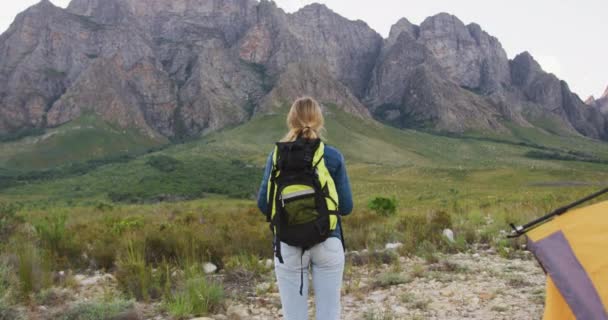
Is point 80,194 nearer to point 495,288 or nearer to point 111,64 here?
point 495,288

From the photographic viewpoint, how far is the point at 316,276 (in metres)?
3.83

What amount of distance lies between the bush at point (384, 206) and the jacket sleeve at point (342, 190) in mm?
9494

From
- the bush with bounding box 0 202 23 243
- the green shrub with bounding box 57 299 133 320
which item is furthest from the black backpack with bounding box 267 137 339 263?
the bush with bounding box 0 202 23 243

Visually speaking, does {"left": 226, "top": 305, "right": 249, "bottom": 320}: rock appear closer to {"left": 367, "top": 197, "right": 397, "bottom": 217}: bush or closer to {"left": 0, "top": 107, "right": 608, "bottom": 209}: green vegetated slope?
{"left": 0, "top": 107, "right": 608, "bottom": 209}: green vegetated slope

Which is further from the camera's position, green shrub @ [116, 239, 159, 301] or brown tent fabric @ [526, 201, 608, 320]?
green shrub @ [116, 239, 159, 301]

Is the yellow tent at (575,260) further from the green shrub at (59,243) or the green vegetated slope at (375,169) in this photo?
the green shrub at (59,243)

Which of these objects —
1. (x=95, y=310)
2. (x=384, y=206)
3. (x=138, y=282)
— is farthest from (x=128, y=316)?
(x=384, y=206)

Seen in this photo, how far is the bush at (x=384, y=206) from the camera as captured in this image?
13414mm

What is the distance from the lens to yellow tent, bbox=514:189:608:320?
309 centimetres

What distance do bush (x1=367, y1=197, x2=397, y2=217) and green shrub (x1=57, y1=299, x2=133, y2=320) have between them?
358 inches

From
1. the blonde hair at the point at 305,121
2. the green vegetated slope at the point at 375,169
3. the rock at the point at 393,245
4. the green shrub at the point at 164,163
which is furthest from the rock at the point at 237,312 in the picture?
the green shrub at the point at 164,163

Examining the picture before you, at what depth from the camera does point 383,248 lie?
28.7 ft

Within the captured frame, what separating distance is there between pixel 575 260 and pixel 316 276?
1.90 meters

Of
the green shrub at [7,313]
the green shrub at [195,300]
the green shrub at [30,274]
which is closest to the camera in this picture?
the green shrub at [7,313]
